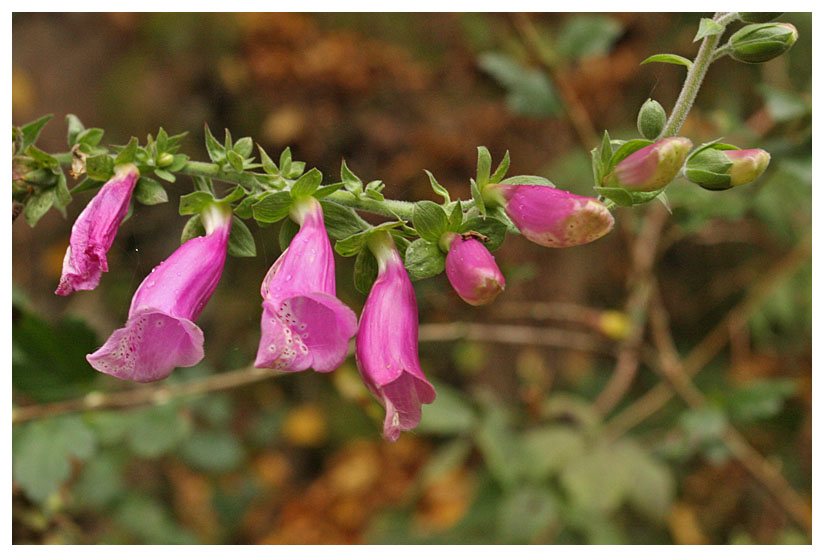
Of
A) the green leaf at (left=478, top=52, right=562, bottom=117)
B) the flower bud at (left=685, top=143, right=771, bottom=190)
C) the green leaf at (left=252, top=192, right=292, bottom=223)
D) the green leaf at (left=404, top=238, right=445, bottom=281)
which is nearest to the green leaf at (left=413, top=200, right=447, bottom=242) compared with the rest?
the green leaf at (left=404, top=238, right=445, bottom=281)

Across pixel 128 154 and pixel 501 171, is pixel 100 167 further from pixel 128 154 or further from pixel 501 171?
pixel 501 171

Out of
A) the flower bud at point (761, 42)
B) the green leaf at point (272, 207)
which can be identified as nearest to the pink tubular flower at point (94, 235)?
the green leaf at point (272, 207)

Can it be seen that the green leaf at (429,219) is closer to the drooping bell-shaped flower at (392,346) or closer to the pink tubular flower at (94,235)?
the drooping bell-shaped flower at (392,346)

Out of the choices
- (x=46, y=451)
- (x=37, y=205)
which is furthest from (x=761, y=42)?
(x=46, y=451)

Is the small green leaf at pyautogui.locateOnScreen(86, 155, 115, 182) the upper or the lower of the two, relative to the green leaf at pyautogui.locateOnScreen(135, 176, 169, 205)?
upper

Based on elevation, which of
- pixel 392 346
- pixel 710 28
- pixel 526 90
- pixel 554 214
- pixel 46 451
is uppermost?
pixel 710 28

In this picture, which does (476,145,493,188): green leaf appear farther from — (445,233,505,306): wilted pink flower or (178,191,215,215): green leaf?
(178,191,215,215): green leaf

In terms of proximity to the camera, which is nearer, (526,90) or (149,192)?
(149,192)
